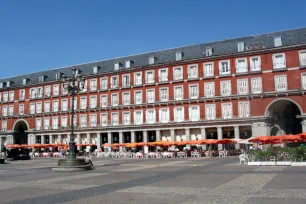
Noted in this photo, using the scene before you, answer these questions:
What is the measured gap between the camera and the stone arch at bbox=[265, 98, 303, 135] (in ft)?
142

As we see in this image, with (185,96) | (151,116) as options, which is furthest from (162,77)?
(151,116)

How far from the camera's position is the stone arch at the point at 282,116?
4325 cm

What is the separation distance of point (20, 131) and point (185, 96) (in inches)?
1465

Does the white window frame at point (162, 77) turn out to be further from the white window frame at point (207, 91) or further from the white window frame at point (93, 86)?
the white window frame at point (93, 86)

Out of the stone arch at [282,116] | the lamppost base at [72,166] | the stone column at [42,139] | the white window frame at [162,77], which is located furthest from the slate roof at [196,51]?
the lamppost base at [72,166]

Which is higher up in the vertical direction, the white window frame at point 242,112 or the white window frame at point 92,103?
the white window frame at point 92,103

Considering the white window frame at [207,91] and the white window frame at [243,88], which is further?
the white window frame at [207,91]

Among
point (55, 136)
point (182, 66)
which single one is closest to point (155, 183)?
point (182, 66)

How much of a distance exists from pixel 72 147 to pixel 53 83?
134 ft

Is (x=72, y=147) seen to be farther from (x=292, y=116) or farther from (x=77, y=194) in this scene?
(x=292, y=116)

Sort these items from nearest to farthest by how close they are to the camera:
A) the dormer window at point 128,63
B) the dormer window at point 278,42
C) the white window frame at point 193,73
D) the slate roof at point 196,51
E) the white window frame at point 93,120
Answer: the dormer window at point 278,42
the slate roof at point 196,51
the white window frame at point 193,73
the dormer window at point 128,63
the white window frame at point 93,120

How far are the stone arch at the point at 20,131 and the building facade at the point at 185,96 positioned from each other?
1.76 m

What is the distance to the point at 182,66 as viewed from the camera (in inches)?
1953

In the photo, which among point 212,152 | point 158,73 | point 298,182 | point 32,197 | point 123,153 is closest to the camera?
point 32,197
